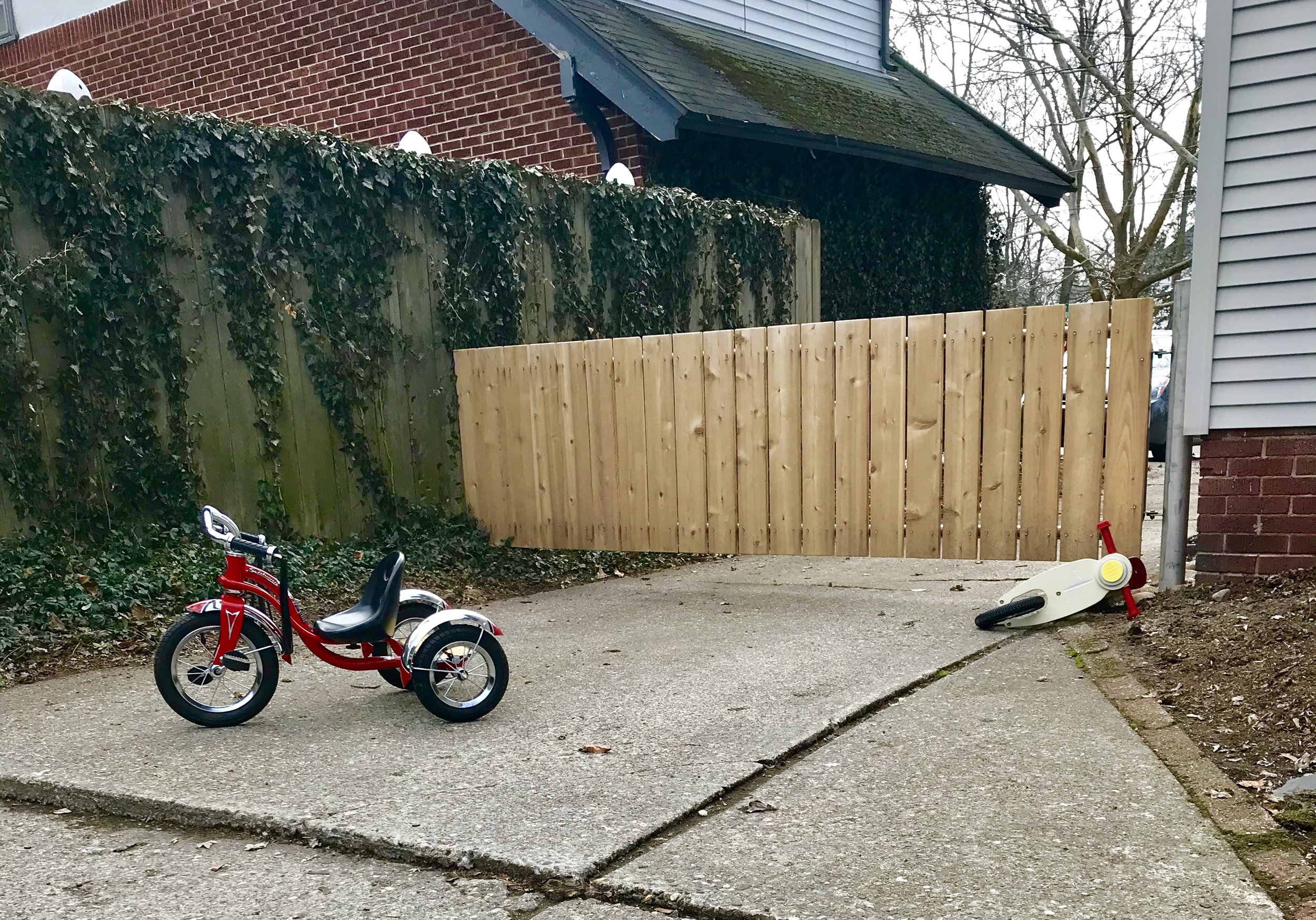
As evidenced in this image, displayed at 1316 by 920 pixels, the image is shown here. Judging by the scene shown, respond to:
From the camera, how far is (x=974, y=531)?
5.35 m

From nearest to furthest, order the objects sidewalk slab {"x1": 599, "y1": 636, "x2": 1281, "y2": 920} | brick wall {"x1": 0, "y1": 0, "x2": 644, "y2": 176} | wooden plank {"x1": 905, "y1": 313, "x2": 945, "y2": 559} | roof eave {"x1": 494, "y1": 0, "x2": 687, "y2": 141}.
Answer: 1. sidewalk slab {"x1": 599, "y1": 636, "x2": 1281, "y2": 920}
2. wooden plank {"x1": 905, "y1": 313, "x2": 945, "y2": 559}
3. roof eave {"x1": 494, "y1": 0, "x2": 687, "y2": 141}
4. brick wall {"x1": 0, "y1": 0, "x2": 644, "y2": 176}

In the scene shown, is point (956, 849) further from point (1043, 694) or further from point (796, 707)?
point (1043, 694)

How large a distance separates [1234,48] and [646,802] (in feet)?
15.0

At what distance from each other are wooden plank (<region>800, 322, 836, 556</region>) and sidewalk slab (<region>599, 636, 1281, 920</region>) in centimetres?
225

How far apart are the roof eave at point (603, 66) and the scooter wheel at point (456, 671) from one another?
5.76 m

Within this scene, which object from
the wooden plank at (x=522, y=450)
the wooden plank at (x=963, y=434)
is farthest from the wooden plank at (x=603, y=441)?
the wooden plank at (x=963, y=434)

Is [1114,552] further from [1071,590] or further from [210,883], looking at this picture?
[210,883]

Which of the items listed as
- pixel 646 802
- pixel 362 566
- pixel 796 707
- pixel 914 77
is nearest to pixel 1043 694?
pixel 796 707

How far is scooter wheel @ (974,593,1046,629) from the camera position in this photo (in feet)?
16.0

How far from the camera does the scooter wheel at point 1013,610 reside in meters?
4.87

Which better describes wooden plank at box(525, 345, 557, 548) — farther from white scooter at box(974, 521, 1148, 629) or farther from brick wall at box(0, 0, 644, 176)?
brick wall at box(0, 0, 644, 176)

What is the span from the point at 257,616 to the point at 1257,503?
4.67 m

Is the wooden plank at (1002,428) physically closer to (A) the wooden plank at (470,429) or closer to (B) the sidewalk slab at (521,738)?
(B) the sidewalk slab at (521,738)

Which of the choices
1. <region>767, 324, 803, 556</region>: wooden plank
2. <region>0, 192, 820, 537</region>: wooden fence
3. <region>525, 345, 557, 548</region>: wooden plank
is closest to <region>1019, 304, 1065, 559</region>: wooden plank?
<region>767, 324, 803, 556</region>: wooden plank
